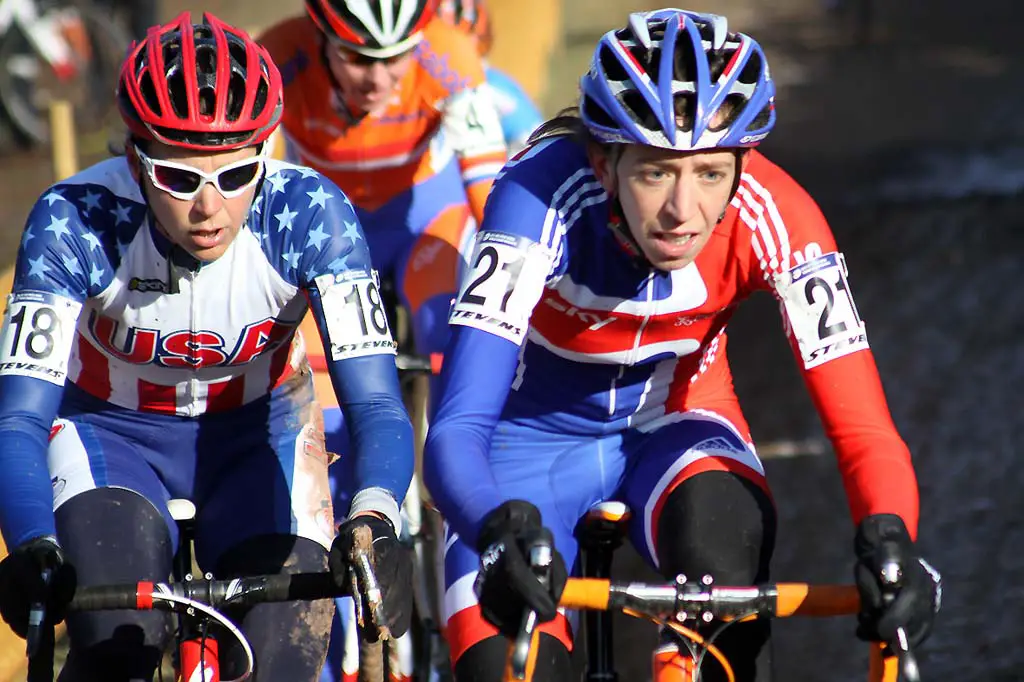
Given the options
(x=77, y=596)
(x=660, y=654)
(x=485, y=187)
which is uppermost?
(x=485, y=187)

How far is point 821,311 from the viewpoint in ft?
13.7

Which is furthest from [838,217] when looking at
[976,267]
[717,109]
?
[717,109]

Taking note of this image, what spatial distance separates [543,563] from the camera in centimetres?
342

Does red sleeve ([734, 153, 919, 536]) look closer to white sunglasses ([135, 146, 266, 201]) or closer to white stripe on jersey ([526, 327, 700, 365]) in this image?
white stripe on jersey ([526, 327, 700, 365])

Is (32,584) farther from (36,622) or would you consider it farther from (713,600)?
(713,600)

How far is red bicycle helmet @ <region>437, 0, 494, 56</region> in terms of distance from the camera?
8.53 metres

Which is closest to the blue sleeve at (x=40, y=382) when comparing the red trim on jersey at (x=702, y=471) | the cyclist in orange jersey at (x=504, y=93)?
the red trim on jersey at (x=702, y=471)

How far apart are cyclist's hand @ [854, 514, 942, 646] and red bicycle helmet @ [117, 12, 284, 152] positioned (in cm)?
183

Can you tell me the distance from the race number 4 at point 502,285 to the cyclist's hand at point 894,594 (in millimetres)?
1045

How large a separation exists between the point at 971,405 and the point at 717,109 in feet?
16.8

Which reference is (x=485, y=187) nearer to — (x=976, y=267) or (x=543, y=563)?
(x=543, y=563)

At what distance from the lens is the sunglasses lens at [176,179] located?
411 centimetres

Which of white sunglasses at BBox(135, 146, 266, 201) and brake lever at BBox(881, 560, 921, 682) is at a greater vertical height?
white sunglasses at BBox(135, 146, 266, 201)

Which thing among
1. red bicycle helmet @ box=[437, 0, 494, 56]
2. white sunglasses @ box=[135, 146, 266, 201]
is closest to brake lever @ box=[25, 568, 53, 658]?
white sunglasses @ box=[135, 146, 266, 201]
